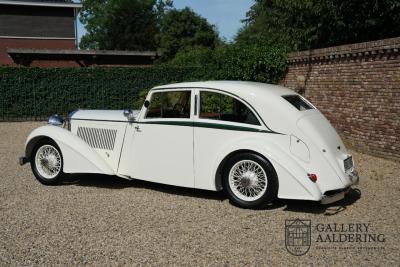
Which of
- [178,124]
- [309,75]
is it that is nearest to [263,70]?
[309,75]

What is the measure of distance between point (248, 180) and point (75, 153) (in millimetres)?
2766

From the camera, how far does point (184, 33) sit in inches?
1746

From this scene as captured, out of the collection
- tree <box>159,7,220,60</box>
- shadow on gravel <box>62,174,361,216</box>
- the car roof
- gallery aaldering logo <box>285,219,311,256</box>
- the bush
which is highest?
tree <box>159,7,220,60</box>

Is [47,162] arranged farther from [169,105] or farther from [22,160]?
[169,105]

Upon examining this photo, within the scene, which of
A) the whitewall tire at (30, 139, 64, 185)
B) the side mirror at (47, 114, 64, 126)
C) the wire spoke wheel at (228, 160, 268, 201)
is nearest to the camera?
the wire spoke wheel at (228, 160, 268, 201)

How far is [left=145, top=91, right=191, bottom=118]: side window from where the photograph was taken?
6500mm

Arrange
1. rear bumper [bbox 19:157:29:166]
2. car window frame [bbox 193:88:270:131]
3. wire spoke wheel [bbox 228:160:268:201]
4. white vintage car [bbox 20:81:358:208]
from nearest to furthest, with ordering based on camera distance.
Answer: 1. white vintage car [bbox 20:81:358:208]
2. wire spoke wheel [bbox 228:160:268:201]
3. car window frame [bbox 193:88:270:131]
4. rear bumper [bbox 19:157:29:166]

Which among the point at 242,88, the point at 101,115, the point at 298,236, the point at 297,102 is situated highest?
the point at 242,88

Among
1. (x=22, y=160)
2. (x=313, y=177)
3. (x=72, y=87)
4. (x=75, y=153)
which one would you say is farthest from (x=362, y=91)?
(x=72, y=87)

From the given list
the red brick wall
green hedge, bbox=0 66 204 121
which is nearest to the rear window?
green hedge, bbox=0 66 204 121

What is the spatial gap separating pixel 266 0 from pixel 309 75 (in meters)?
12.8

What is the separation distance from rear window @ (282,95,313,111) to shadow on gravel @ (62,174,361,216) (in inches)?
51.7

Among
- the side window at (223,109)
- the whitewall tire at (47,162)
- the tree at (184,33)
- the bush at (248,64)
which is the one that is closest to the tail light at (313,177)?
the side window at (223,109)

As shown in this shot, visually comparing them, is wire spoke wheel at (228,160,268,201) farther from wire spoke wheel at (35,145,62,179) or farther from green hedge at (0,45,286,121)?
green hedge at (0,45,286,121)
